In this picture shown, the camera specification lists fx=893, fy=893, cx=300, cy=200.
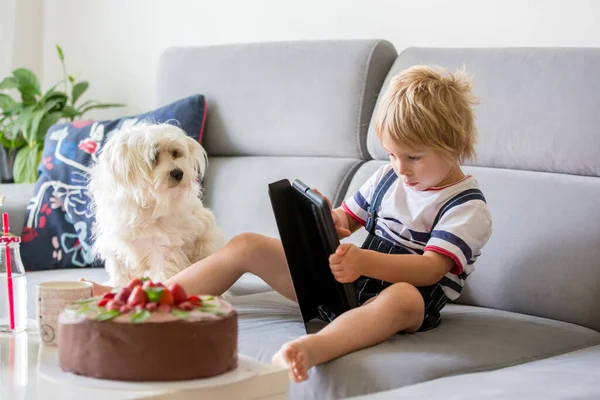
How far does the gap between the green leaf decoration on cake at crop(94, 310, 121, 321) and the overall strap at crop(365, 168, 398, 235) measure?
0.92 metres

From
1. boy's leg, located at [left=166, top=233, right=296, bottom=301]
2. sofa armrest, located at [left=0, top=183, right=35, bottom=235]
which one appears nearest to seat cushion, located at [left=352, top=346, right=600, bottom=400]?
boy's leg, located at [left=166, top=233, right=296, bottom=301]

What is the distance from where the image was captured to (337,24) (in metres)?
2.92

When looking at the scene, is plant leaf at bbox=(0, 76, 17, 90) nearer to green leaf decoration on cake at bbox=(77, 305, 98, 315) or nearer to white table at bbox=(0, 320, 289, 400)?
white table at bbox=(0, 320, 289, 400)

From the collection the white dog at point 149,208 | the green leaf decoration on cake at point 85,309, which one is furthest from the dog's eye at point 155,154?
the green leaf decoration on cake at point 85,309

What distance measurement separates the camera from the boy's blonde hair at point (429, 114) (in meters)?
1.79

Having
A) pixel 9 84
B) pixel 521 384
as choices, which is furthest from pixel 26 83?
pixel 521 384

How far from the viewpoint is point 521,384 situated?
4.72ft

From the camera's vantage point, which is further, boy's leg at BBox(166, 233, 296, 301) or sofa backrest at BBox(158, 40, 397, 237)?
sofa backrest at BBox(158, 40, 397, 237)

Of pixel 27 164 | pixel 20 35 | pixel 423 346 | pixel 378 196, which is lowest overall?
pixel 423 346

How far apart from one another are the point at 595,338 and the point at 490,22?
3.35 ft

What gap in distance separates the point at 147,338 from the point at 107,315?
0.22 ft

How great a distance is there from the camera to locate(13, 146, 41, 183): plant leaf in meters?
3.33

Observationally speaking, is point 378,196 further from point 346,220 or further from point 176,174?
point 176,174

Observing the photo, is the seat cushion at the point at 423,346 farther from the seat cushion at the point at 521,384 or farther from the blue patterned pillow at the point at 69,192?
the blue patterned pillow at the point at 69,192
